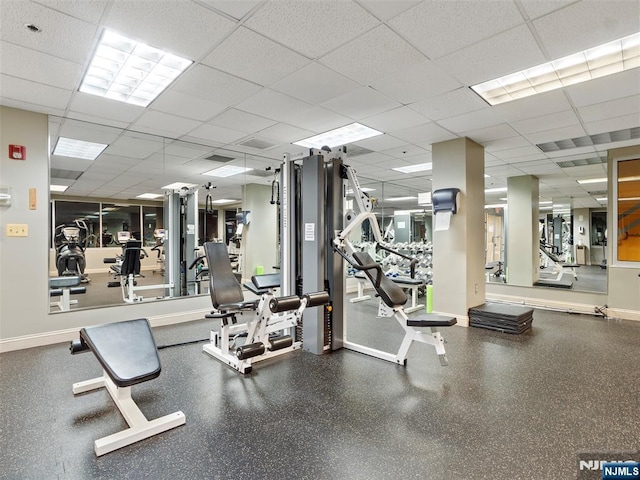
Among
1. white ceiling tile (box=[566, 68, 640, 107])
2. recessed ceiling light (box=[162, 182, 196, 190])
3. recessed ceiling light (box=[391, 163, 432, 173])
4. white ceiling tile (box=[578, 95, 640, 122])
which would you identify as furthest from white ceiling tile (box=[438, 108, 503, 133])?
recessed ceiling light (box=[162, 182, 196, 190])

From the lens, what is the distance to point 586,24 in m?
2.22

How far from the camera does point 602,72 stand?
2.89m

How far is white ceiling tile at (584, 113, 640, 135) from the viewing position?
3.83 m

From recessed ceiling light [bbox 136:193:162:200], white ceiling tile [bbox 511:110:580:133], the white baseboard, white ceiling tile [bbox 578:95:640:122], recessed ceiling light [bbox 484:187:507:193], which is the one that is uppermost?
white ceiling tile [bbox 511:110:580:133]

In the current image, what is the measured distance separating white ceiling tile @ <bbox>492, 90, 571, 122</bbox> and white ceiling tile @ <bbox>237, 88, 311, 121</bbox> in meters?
2.21

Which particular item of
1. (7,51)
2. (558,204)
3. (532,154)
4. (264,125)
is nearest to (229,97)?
(264,125)

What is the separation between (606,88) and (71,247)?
6.62m

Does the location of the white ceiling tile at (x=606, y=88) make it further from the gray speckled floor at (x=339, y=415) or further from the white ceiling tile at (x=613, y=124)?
the gray speckled floor at (x=339, y=415)

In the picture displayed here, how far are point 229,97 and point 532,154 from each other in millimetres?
4865

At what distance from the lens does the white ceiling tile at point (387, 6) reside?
6.62 feet

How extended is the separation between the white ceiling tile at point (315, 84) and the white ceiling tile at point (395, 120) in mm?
762

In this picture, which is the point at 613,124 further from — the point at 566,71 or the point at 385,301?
the point at 385,301

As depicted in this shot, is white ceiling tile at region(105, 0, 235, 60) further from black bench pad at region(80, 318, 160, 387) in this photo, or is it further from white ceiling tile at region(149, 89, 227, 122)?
black bench pad at region(80, 318, 160, 387)

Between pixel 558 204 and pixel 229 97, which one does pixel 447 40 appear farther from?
pixel 558 204
